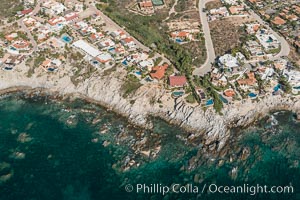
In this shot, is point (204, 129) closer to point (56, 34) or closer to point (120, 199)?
point (120, 199)

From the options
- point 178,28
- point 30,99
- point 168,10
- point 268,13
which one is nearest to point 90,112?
point 30,99

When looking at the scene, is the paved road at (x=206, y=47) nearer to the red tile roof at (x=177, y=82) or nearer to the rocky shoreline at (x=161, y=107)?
the red tile roof at (x=177, y=82)

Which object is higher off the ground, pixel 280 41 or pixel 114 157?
pixel 280 41

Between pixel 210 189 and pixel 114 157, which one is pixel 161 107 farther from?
pixel 210 189

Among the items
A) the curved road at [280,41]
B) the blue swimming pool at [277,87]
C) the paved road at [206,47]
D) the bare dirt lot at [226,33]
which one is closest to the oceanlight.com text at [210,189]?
the blue swimming pool at [277,87]

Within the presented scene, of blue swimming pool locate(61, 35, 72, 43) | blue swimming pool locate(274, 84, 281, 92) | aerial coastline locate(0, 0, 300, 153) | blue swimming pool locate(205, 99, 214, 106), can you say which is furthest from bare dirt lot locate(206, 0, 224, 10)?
blue swimming pool locate(61, 35, 72, 43)

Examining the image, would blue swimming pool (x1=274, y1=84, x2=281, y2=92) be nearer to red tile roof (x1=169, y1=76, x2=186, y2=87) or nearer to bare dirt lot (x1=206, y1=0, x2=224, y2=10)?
red tile roof (x1=169, y1=76, x2=186, y2=87)

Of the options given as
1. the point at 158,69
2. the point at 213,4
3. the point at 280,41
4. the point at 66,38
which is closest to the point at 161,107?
the point at 158,69
